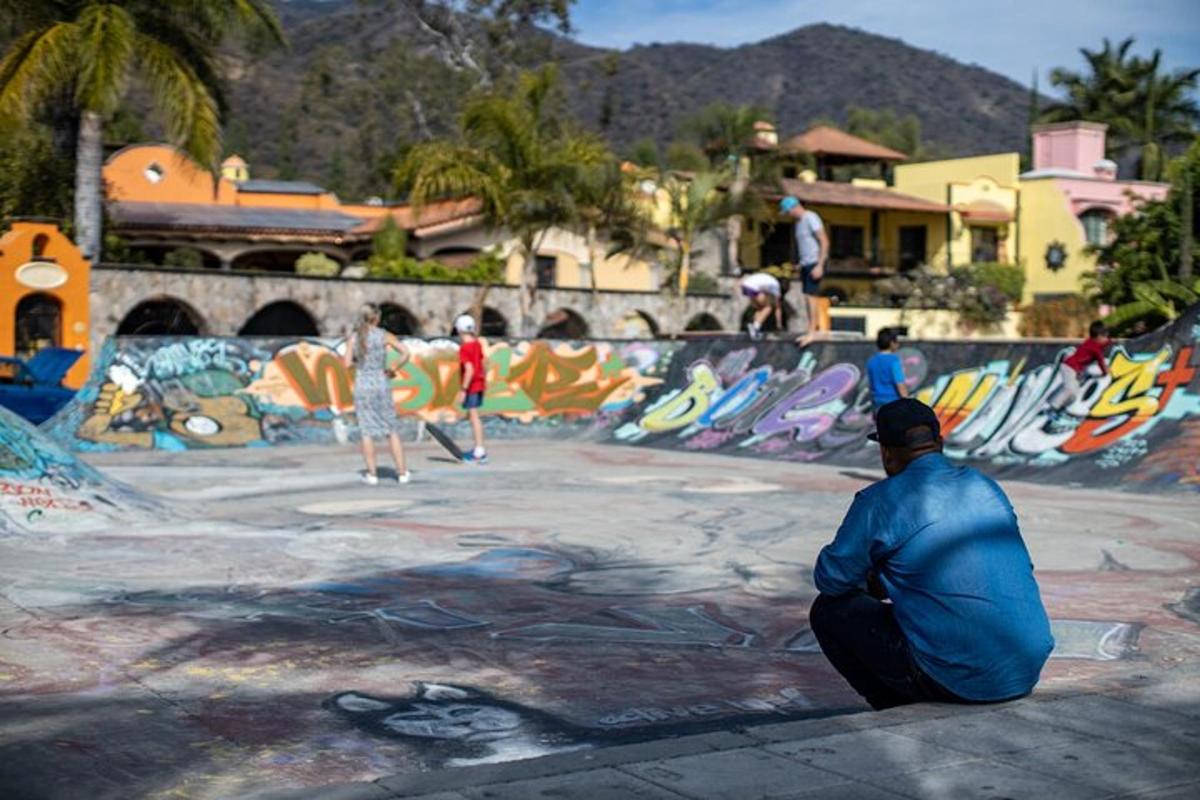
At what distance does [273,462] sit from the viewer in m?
17.5

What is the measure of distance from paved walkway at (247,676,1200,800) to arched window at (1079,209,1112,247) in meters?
58.5

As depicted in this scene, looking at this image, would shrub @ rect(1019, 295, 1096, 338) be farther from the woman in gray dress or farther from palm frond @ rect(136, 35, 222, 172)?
the woman in gray dress

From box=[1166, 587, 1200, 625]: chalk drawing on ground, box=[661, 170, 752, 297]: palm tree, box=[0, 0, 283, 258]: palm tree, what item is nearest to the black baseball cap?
box=[1166, 587, 1200, 625]: chalk drawing on ground

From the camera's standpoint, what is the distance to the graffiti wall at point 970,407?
15109mm

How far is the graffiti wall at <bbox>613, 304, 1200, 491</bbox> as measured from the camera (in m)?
15.1

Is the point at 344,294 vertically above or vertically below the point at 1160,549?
above

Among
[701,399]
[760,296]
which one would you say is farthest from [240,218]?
[760,296]

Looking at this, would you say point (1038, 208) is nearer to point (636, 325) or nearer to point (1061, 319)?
point (1061, 319)

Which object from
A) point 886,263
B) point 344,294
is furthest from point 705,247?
point 344,294

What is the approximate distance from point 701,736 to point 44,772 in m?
2.15

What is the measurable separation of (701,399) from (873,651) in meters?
16.6

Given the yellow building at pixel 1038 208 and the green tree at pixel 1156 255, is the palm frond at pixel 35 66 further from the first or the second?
the yellow building at pixel 1038 208

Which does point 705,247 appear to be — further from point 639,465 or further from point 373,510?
point 373,510

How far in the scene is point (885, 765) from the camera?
4402mm
